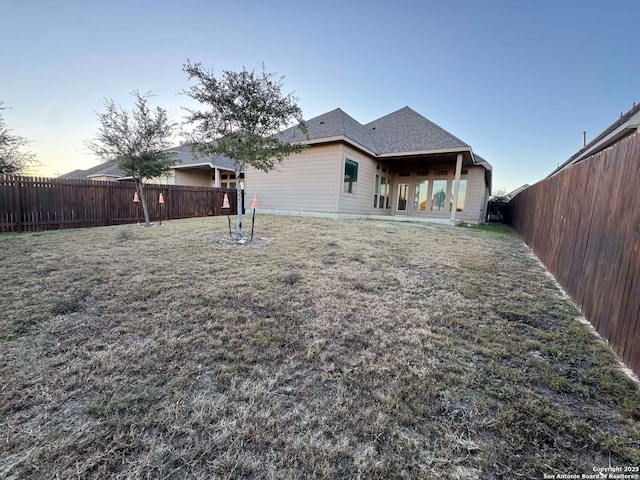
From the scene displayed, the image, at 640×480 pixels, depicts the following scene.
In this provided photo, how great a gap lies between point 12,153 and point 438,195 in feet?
60.8

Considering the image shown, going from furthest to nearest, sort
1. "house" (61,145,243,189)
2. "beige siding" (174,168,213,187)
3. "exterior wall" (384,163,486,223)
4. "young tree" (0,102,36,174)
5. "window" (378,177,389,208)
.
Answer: "beige siding" (174,168,213,187)
"house" (61,145,243,189)
"window" (378,177,389,208)
"exterior wall" (384,163,486,223)
"young tree" (0,102,36,174)

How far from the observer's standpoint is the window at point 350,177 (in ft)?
36.2

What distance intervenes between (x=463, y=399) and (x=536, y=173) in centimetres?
4163

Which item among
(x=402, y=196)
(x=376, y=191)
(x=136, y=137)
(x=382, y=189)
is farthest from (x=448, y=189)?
(x=136, y=137)

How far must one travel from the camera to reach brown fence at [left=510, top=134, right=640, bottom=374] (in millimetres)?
2141

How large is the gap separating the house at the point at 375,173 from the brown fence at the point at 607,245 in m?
7.17

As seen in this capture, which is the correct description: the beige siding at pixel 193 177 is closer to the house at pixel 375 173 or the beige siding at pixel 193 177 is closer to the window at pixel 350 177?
the house at pixel 375 173

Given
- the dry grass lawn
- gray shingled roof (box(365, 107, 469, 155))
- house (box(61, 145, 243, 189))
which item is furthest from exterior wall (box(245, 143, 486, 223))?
the dry grass lawn

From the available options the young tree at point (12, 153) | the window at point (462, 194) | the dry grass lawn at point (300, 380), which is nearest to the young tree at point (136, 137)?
the young tree at point (12, 153)

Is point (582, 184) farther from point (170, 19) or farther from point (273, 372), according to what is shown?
point (170, 19)

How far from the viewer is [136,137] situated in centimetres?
874

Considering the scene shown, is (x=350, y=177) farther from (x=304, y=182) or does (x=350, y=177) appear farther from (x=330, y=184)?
(x=304, y=182)

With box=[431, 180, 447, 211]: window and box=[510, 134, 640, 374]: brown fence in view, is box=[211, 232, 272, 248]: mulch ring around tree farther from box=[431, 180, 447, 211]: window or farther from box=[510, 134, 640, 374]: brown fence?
box=[431, 180, 447, 211]: window

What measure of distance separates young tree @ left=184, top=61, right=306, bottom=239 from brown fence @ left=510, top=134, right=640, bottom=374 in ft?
17.7
